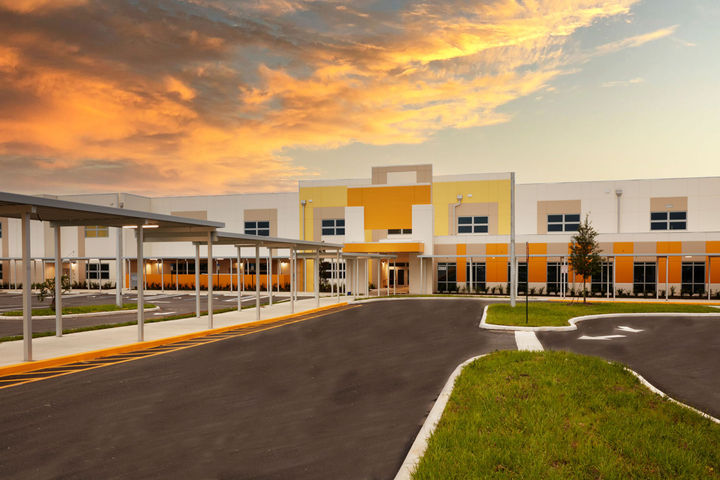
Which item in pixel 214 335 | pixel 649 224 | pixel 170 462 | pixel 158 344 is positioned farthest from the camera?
pixel 649 224

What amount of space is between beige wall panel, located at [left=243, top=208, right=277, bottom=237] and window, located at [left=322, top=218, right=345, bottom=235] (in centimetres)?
536

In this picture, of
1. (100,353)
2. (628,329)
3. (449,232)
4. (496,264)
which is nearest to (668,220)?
(496,264)

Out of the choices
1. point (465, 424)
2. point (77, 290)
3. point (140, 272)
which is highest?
point (140, 272)

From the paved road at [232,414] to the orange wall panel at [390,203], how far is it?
28056mm

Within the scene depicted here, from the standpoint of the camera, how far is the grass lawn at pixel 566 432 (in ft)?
17.2

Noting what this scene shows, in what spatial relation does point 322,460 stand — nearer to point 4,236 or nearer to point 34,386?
point 34,386

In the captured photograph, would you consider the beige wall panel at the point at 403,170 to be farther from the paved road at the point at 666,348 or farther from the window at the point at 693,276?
the paved road at the point at 666,348

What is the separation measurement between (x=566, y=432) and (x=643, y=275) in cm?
3620

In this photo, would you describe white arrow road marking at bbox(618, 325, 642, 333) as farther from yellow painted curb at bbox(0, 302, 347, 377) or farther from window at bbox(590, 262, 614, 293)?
window at bbox(590, 262, 614, 293)

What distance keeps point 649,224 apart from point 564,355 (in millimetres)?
35171

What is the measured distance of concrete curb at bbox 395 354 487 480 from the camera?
17.2 feet

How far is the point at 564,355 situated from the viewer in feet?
36.3

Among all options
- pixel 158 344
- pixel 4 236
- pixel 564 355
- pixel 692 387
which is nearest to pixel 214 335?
pixel 158 344

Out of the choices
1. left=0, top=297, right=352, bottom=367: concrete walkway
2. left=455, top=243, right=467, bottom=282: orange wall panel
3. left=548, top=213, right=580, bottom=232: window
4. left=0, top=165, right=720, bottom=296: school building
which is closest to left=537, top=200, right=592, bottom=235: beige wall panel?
left=0, top=165, right=720, bottom=296: school building
